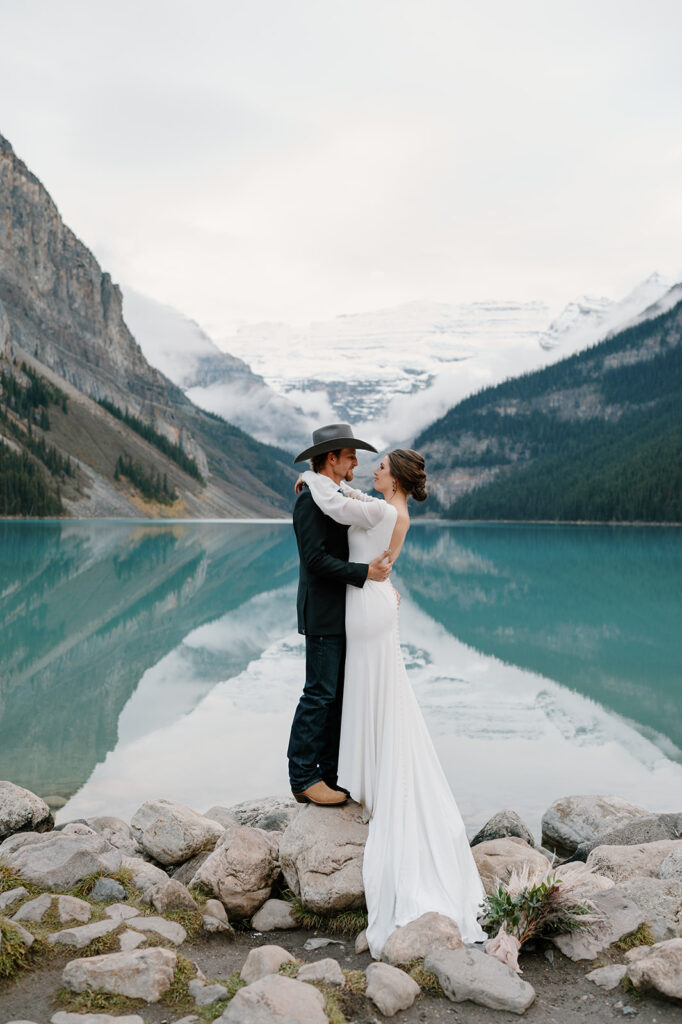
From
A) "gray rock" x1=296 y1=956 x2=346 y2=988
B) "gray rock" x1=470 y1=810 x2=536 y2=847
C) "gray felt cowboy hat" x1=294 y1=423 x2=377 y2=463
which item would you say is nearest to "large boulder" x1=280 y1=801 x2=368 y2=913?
"gray rock" x1=296 y1=956 x2=346 y2=988

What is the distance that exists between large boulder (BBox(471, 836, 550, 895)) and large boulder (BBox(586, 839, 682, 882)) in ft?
2.31

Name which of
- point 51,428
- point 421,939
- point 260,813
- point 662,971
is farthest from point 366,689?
point 51,428

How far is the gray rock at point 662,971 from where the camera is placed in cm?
484

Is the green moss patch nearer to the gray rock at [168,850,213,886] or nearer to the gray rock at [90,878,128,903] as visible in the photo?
the gray rock at [90,878,128,903]

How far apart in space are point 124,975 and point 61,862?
218 cm

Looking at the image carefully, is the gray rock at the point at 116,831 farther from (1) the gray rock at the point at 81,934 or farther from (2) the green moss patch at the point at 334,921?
(1) the gray rock at the point at 81,934

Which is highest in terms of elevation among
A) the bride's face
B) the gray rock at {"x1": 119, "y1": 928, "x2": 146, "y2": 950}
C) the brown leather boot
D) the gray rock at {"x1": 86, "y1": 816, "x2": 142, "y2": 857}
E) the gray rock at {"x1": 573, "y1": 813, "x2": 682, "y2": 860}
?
the bride's face

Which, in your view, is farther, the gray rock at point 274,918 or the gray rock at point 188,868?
the gray rock at point 188,868

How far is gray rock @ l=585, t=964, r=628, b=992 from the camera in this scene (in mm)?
5207

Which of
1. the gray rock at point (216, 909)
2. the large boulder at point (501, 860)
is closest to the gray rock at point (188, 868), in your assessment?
the gray rock at point (216, 909)

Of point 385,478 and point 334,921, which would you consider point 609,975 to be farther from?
point 385,478

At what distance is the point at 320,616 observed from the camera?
6.88 meters

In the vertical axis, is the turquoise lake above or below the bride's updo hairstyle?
below

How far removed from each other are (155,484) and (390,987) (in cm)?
17165
